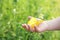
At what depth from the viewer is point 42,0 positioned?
12.0ft

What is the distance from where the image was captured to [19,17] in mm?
3143

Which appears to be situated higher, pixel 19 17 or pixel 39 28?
pixel 19 17

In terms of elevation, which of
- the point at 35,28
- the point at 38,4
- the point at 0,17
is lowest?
the point at 35,28

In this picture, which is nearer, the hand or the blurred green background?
the hand

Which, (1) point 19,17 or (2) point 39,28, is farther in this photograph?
(1) point 19,17

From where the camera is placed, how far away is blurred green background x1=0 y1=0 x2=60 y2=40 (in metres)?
A: 2.99

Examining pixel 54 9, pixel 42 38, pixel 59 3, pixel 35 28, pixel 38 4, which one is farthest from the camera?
pixel 59 3

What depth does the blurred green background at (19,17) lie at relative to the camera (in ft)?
9.82

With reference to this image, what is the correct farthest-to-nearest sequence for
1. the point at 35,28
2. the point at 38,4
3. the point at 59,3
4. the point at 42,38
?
the point at 59,3, the point at 38,4, the point at 42,38, the point at 35,28

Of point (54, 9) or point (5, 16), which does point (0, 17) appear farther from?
point (54, 9)

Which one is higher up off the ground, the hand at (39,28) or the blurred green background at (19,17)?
the blurred green background at (19,17)

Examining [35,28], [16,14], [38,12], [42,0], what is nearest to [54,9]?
[42,0]

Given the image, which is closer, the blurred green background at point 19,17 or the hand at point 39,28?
the hand at point 39,28

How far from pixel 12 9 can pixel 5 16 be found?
122 millimetres
